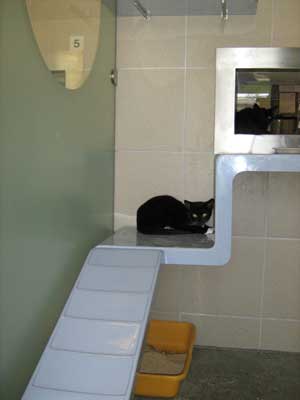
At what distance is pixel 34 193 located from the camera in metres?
0.97

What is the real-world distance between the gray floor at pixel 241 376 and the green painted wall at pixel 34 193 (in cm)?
56

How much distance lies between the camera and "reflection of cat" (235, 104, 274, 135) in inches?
66.7

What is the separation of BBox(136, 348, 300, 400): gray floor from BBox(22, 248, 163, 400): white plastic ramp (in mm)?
516

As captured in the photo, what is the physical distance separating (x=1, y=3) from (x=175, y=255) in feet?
2.60

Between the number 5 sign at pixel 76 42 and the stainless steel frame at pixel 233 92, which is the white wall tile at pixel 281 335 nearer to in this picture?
the stainless steel frame at pixel 233 92

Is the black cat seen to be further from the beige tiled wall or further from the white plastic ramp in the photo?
the white plastic ramp

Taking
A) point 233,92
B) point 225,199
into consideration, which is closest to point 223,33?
point 233,92

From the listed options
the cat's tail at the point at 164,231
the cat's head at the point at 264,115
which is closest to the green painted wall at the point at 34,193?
the cat's tail at the point at 164,231

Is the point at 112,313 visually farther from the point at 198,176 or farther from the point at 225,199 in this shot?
the point at 198,176

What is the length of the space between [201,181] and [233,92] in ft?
1.21

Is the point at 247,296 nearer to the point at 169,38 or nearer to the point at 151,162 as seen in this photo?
the point at 151,162

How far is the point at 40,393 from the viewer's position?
0.84 meters

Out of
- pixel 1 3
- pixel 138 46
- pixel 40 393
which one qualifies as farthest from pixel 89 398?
pixel 138 46

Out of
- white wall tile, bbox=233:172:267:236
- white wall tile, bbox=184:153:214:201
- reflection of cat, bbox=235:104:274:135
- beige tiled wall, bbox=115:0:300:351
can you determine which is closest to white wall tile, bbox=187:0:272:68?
beige tiled wall, bbox=115:0:300:351
